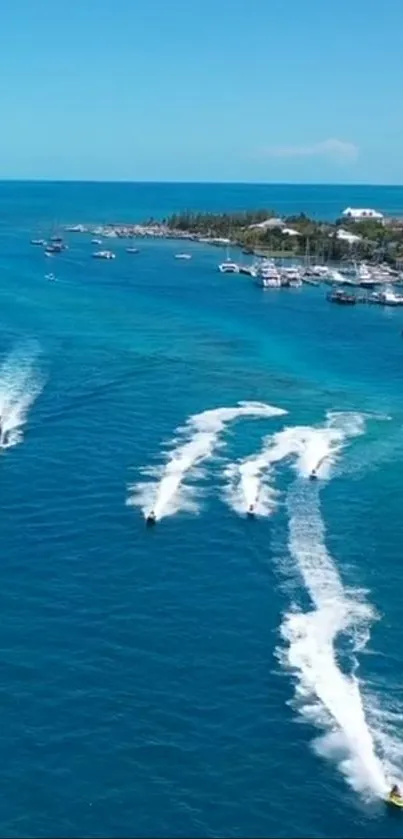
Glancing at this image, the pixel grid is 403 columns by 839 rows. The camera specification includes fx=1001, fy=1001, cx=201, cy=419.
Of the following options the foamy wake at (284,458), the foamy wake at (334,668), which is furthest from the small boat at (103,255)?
the foamy wake at (334,668)

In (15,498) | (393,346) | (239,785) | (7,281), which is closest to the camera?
(239,785)

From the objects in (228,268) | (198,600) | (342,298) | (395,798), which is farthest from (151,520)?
(228,268)

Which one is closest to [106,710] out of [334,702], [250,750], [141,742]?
[141,742]

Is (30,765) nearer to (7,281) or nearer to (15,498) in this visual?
(15,498)

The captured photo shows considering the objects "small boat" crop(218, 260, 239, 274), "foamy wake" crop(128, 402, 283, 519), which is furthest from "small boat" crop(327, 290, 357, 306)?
"foamy wake" crop(128, 402, 283, 519)

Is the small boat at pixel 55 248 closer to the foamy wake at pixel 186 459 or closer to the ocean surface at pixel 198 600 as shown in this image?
the ocean surface at pixel 198 600

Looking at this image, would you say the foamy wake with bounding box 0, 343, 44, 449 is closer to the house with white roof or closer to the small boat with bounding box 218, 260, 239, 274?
the small boat with bounding box 218, 260, 239, 274
